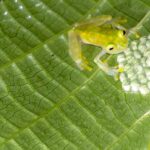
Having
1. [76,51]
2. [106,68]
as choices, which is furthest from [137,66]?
[76,51]

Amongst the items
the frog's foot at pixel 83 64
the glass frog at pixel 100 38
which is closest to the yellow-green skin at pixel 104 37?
the glass frog at pixel 100 38

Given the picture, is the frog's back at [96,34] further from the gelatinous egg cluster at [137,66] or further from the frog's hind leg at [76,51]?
the gelatinous egg cluster at [137,66]

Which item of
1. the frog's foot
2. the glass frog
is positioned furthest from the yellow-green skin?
the frog's foot

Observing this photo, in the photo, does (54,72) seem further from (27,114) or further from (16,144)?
(16,144)

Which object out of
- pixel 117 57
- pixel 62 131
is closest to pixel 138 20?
pixel 117 57

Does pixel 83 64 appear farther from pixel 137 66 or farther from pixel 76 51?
pixel 137 66

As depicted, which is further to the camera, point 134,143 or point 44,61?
point 44,61

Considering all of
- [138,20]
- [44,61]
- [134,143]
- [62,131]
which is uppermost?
[44,61]
